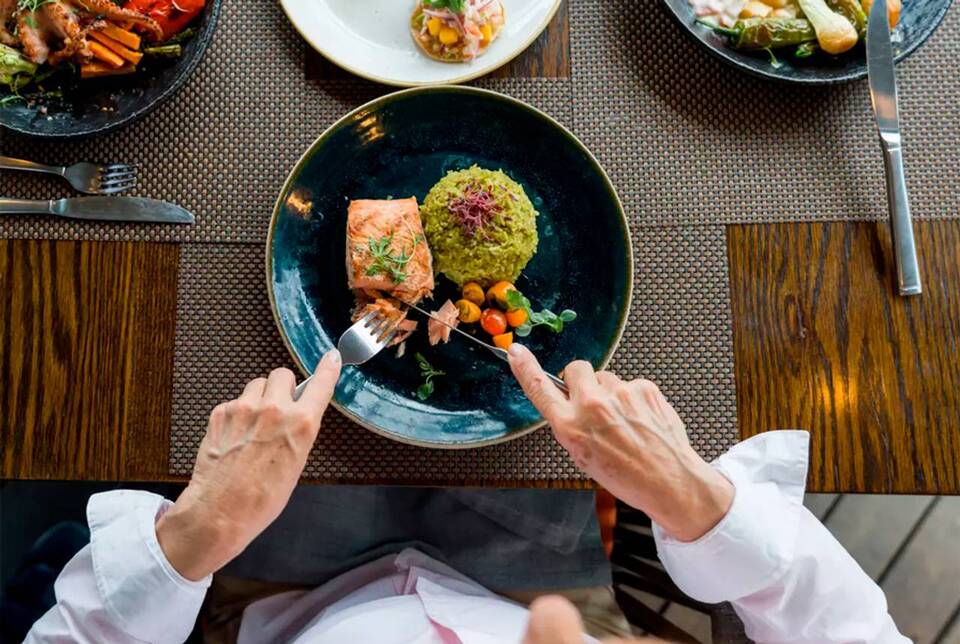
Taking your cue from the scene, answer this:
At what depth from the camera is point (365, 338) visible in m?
1.49

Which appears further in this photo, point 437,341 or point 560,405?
point 437,341

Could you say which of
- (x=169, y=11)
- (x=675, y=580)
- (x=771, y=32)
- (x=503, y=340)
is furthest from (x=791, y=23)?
(x=169, y=11)

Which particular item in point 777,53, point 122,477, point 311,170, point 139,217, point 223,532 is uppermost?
point 777,53

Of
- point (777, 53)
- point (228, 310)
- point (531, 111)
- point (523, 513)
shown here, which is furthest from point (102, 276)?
point (777, 53)

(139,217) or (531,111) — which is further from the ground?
(531,111)

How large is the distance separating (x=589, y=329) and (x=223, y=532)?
816mm

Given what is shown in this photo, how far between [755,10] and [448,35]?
67 centimetres

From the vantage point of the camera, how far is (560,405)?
130cm

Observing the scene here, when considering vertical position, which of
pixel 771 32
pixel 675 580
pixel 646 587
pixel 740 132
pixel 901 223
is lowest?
pixel 646 587

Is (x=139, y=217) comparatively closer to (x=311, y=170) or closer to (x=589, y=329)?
(x=311, y=170)

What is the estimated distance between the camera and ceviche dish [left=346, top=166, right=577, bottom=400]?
1454 mm

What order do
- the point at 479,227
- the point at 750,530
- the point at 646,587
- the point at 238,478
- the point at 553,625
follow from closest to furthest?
the point at 553,625 < the point at 238,478 < the point at 750,530 < the point at 479,227 < the point at 646,587

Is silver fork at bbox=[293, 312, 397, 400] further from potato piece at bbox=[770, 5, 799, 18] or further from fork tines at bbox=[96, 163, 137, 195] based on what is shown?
potato piece at bbox=[770, 5, 799, 18]

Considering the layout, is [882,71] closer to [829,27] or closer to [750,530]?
[829,27]
